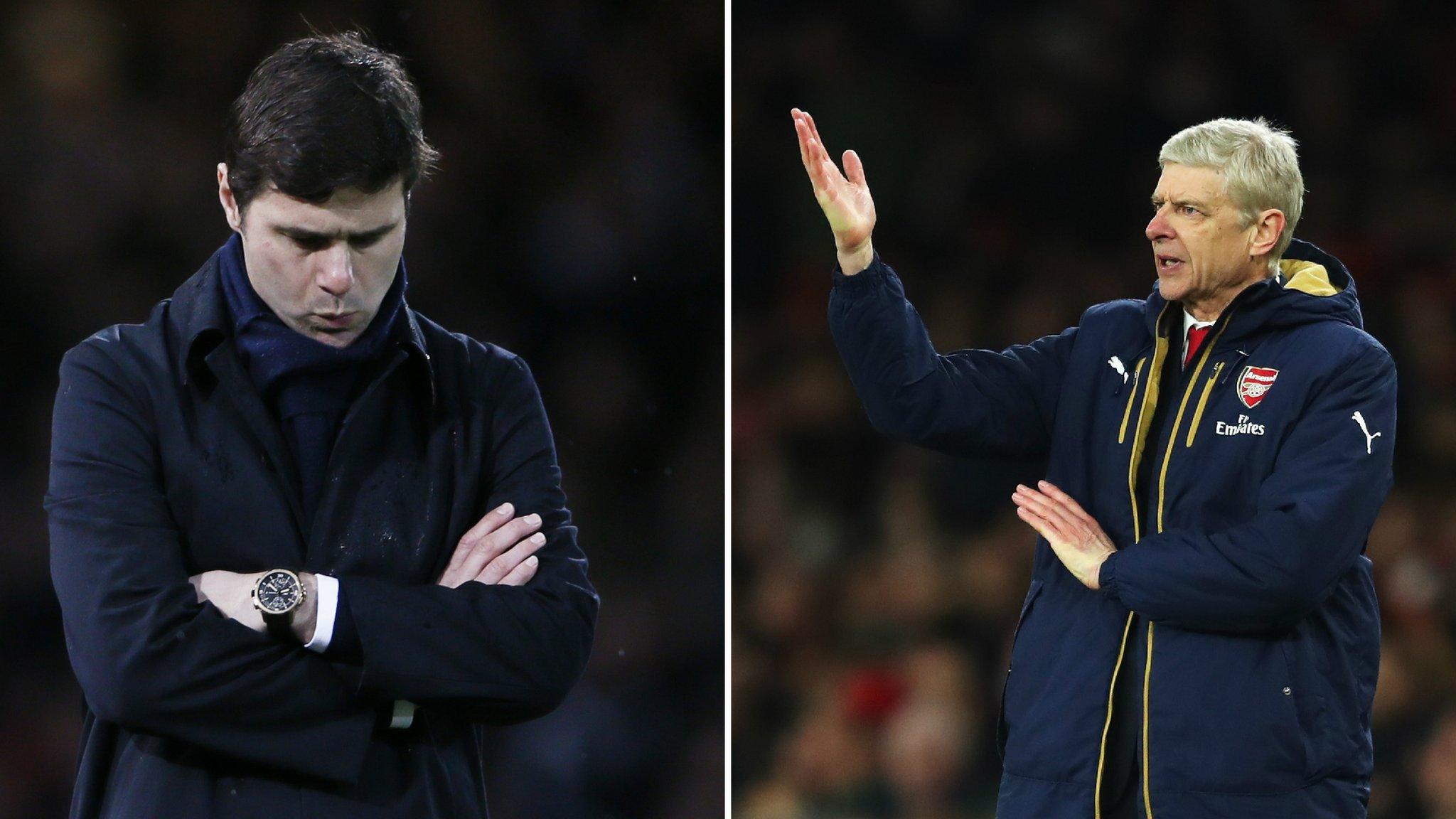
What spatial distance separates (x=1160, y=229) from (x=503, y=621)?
1238mm

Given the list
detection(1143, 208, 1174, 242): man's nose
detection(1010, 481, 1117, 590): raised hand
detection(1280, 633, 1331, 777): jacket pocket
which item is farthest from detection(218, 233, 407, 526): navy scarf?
detection(1280, 633, 1331, 777): jacket pocket

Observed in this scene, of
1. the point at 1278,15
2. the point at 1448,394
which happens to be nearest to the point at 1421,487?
the point at 1448,394

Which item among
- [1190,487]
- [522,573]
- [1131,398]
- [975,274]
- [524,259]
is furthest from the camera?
[975,274]

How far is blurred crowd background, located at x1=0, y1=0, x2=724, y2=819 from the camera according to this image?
3619 mm

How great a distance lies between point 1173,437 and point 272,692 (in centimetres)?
135

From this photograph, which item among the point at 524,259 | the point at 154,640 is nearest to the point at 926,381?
the point at 154,640

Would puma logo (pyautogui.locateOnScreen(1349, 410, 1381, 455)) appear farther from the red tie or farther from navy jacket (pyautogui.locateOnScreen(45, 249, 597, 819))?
navy jacket (pyautogui.locateOnScreen(45, 249, 597, 819))

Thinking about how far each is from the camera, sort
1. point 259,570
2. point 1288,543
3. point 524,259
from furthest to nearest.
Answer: point 524,259 < point 1288,543 < point 259,570

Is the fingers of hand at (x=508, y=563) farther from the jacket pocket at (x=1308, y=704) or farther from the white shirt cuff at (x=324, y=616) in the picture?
the jacket pocket at (x=1308, y=704)

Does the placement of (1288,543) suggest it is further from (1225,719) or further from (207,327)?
(207,327)

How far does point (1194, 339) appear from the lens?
2602 millimetres

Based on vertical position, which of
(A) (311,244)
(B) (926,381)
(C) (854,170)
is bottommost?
(B) (926,381)

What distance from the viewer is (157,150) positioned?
379cm

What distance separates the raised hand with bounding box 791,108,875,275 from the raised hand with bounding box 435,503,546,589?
831 mm
